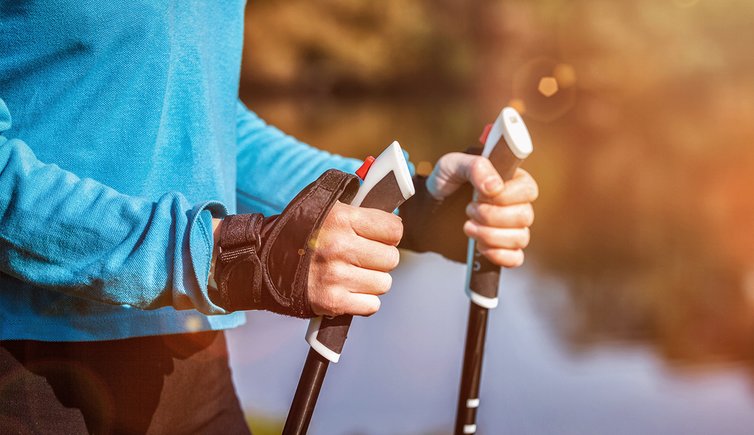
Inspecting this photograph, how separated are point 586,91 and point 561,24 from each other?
4440mm

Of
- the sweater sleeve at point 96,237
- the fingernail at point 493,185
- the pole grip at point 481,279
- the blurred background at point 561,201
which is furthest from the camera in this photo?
the blurred background at point 561,201

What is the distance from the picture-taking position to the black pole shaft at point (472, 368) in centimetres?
145

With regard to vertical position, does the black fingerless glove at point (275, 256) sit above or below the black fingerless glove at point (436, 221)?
below

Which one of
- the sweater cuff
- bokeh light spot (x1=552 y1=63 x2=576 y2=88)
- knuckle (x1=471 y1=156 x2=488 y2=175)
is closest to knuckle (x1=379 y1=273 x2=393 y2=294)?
the sweater cuff

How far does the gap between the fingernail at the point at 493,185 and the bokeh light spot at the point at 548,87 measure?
4314 centimetres

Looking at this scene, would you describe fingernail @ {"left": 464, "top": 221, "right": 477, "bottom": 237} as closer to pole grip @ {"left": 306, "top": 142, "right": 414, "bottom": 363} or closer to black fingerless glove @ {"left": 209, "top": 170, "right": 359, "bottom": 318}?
pole grip @ {"left": 306, "top": 142, "right": 414, "bottom": 363}

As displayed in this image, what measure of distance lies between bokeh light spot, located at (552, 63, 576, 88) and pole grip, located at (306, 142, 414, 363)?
45.7 m

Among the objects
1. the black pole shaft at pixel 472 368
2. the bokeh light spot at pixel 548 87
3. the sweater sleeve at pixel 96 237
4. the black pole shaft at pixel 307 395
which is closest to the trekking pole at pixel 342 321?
the black pole shaft at pixel 307 395

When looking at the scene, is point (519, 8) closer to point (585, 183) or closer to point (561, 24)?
point (561, 24)

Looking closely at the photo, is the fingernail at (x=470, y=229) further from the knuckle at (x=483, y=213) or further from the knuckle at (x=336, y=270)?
the knuckle at (x=336, y=270)

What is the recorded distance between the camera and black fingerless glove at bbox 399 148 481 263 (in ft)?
4.85

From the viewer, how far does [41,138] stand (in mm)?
1110

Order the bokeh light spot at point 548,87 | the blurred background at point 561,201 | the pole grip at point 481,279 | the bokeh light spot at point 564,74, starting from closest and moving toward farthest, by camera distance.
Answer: the pole grip at point 481,279 → the blurred background at point 561,201 → the bokeh light spot at point 548,87 → the bokeh light spot at point 564,74

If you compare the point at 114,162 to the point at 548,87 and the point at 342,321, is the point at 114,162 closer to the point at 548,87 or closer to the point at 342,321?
the point at 342,321
